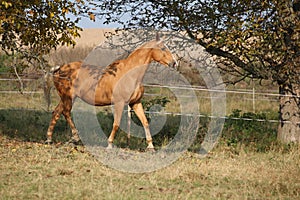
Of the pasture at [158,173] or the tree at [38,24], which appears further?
the tree at [38,24]

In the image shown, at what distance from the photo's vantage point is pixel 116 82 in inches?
388

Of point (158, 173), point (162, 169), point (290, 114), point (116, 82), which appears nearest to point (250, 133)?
point (290, 114)

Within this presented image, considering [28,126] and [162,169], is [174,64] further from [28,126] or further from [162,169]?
[28,126]

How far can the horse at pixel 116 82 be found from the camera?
31.5 feet

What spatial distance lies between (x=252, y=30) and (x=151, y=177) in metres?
3.46

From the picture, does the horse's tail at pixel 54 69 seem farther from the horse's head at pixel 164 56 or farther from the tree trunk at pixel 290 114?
the tree trunk at pixel 290 114

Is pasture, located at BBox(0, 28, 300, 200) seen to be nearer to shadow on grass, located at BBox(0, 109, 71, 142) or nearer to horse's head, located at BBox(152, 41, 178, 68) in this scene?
shadow on grass, located at BBox(0, 109, 71, 142)

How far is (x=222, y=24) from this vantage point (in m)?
9.49

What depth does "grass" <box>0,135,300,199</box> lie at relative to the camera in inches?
244

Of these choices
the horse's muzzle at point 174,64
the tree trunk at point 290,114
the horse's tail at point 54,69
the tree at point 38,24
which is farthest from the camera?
the horse's tail at point 54,69

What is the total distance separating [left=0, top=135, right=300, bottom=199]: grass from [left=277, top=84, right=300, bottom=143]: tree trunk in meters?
1.12

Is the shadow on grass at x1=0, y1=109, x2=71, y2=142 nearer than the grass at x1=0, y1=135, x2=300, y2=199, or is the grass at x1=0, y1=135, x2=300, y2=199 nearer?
the grass at x1=0, y1=135, x2=300, y2=199

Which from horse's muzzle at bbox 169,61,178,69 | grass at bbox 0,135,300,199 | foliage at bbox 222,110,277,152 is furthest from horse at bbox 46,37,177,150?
foliage at bbox 222,110,277,152

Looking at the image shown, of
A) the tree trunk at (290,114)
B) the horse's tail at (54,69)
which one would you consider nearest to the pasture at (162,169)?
the tree trunk at (290,114)
